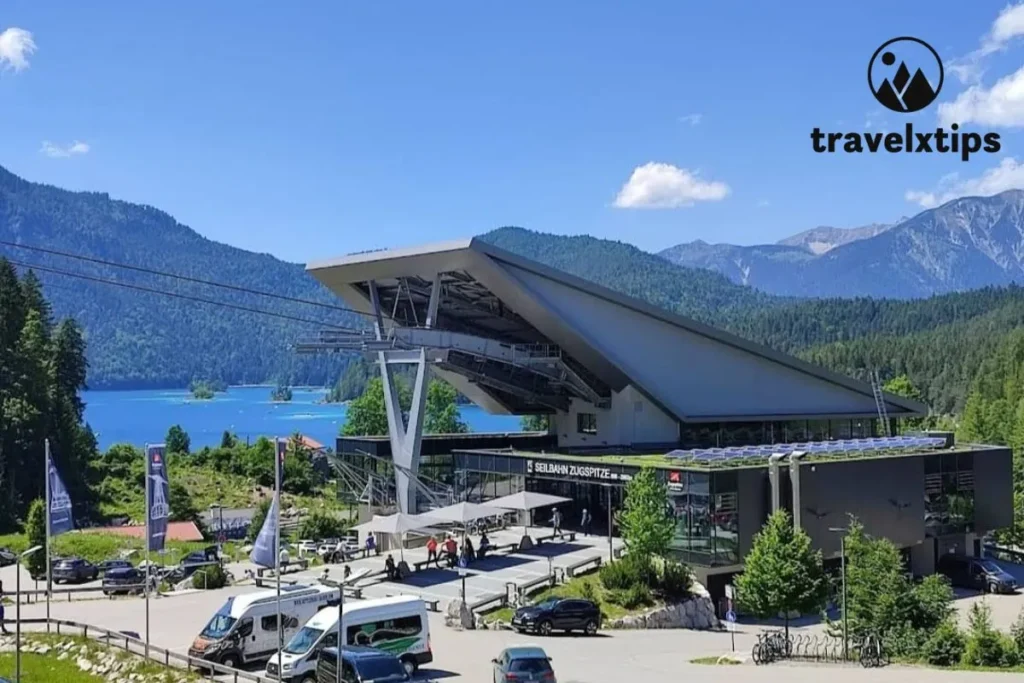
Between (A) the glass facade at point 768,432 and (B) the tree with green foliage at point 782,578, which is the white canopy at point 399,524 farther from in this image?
(A) the glass facade at point 768,432

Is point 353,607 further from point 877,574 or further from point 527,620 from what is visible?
point 877,574

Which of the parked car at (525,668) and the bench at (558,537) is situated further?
the bench at (558,537)

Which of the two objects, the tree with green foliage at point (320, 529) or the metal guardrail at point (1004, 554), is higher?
the tree with green foliage at point (320, 529)

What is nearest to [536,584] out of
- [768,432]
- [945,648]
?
[945,648]

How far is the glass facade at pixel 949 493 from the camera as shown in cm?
4931

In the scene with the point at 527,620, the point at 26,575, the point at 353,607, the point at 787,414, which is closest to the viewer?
the point at 353,607

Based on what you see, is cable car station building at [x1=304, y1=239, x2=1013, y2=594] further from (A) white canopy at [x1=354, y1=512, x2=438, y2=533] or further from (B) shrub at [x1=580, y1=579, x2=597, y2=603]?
(A) white canopy at [x1=354, y1=512, x2=438, y2=533]

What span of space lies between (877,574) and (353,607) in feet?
53.2

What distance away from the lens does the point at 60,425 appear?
78188 millimetres

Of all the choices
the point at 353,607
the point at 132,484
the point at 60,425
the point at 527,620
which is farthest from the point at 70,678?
the point at 132,484

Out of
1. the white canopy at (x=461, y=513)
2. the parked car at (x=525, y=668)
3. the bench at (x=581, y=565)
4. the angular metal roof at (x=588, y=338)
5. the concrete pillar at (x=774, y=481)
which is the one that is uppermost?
the angular metal roof at (x=588, y=338)

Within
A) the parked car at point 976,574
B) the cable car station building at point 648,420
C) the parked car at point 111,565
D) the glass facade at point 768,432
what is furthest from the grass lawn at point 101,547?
the parked car at point 976,574

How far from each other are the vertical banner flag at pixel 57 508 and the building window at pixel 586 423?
3423 cm

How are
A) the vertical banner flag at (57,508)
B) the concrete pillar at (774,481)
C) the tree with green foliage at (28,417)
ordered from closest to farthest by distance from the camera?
1. the vertical banner flag at (57,508)
2. the concrete pillar at (774,481)
3. the tree with green foliage at (28,417)
